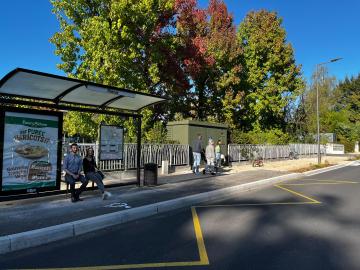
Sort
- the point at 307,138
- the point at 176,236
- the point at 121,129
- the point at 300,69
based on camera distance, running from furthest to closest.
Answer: the point at 307,138 → the point at 300,69 → the point at 121,129 → the point at 176,236

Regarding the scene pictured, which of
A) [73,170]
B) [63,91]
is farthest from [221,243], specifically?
[63,91]

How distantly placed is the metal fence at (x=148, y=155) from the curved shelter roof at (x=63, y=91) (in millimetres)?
2349

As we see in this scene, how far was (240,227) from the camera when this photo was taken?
7.14 m

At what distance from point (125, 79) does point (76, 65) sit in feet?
8.22

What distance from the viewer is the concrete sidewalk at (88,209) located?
6314 mm

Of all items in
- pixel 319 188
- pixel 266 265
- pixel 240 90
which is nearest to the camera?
pixel 266 265

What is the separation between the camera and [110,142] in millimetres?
11508

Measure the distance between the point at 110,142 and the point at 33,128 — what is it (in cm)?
295

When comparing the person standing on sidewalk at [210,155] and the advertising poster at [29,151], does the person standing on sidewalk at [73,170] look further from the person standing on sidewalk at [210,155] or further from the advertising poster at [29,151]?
the person standing on sidewalk at [210,155]

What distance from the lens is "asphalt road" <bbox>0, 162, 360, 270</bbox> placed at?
5.11 meters

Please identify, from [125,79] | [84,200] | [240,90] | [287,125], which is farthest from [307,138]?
[84,200]

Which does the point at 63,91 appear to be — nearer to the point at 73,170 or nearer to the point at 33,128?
the point at 33,128

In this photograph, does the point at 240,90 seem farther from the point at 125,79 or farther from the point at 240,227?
the point at 240,227

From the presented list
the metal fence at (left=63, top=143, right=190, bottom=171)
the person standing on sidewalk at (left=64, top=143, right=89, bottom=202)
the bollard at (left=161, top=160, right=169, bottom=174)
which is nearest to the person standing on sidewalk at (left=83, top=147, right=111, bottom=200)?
the person standing on sidewalk at (left=64, top=143, right=89, bottom=202)
